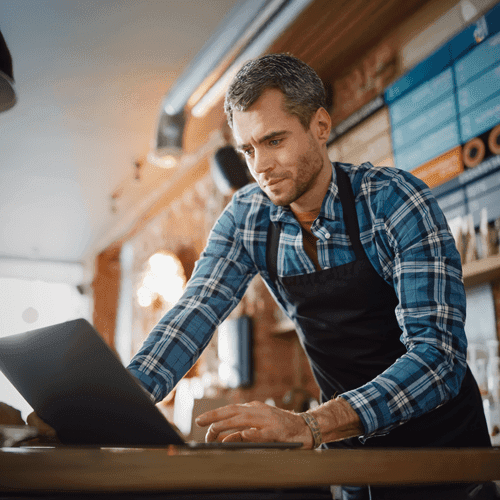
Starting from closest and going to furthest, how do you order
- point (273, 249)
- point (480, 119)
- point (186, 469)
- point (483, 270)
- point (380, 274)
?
point (186, 469), point (380, 274), point (273, 249), point (483, 270), point (480, 119)

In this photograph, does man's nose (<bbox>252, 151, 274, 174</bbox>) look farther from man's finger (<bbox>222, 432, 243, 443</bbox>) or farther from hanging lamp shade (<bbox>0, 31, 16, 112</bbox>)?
hanging lamp shade (<bbox>0, 31, 16, 112</bbox>)

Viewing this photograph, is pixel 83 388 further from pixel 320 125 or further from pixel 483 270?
pixel 483 270

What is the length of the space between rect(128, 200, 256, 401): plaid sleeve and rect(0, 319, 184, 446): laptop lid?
0.79 feet

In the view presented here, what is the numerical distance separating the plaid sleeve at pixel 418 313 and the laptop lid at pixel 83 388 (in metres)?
0.31

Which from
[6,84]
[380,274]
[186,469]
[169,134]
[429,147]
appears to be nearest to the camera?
[186,469]

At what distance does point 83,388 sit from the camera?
65 cm

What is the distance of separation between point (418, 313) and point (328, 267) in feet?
1.00

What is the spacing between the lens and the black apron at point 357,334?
3.37 feet

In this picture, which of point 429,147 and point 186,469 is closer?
point 186,469

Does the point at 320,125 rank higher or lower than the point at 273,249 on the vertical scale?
higher

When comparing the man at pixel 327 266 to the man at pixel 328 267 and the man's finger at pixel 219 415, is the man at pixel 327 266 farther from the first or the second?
the man's finger at pixel 219 415

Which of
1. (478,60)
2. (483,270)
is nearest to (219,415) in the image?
(483,270)

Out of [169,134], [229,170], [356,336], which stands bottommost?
[356,336]

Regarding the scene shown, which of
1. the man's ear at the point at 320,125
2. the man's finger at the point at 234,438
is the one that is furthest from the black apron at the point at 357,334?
the man's finger at the point at 234,438
